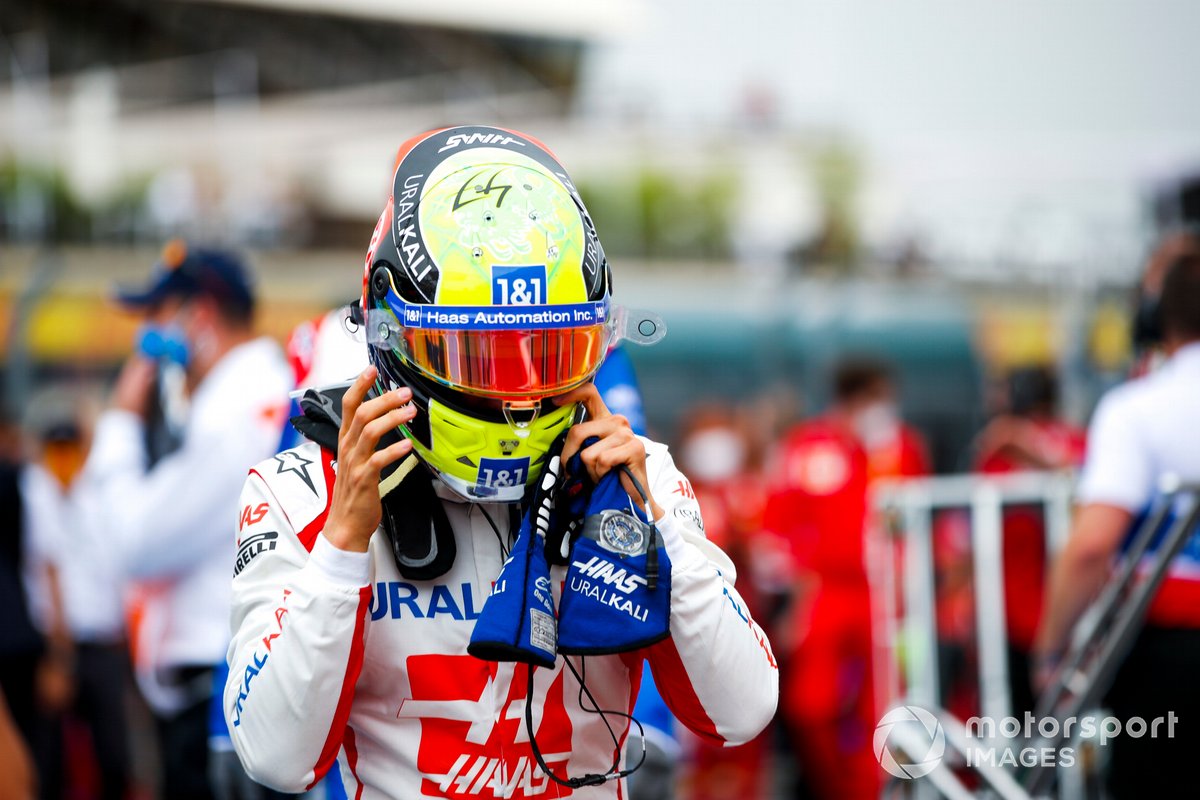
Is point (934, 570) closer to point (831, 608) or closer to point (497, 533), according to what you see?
point (831, 608)

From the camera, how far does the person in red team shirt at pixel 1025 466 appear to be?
6.04 meters

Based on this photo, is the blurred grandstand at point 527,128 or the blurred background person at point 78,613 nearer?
the blurred background person at point 78,613

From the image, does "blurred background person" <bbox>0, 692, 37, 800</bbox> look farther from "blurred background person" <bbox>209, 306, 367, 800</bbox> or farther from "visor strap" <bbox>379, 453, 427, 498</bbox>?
"visor strap" <bbox>379, 453, 427, 498</bbox>

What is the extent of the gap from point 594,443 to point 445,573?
0.30m

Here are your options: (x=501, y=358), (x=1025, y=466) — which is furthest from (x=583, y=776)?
(x=1025, y=466)

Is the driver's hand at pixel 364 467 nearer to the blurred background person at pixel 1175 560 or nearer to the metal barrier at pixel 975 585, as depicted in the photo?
the metal barrier at pixel 975 585

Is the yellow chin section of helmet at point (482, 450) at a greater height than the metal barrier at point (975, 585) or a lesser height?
greater

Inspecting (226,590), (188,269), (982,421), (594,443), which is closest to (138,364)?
(188,269)

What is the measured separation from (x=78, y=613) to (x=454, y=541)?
520cm

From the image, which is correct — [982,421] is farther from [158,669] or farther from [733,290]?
[158,669]

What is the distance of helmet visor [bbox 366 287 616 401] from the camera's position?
190 cm

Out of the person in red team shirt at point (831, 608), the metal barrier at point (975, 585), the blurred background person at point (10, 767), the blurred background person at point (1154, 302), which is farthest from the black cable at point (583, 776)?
the person in red team shirt at point (831, 608)

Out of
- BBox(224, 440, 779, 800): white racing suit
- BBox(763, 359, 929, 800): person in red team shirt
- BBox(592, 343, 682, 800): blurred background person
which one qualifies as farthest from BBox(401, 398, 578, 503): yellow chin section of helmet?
BBox(763, 359, 929, 800): person in red team shirt

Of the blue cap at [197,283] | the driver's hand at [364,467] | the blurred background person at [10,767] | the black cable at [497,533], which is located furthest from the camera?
the blue cap at [197,283]
